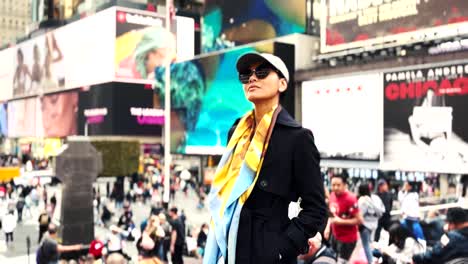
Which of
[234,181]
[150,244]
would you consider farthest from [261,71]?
[150,244]

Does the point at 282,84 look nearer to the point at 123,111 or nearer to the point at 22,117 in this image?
the point at 123,111

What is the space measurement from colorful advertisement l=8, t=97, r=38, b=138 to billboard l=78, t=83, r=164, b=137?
57.0 ft

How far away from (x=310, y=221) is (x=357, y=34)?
1993cm

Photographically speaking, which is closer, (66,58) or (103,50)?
(103,50)

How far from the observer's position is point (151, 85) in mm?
48875

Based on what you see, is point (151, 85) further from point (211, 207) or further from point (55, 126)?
point (211, 207)

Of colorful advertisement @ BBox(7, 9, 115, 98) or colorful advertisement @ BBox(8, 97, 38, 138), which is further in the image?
colorful advertisement @ BBox(8, 97, 38, 138)

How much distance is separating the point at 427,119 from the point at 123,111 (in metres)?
34.4

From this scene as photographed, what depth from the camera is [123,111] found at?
156 ft

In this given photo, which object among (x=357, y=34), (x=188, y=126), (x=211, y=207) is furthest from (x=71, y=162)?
(x=188, y=126)

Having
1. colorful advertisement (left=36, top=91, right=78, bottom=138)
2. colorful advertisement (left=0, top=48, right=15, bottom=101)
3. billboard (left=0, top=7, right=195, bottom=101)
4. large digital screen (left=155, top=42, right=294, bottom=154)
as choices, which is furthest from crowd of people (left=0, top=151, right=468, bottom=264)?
colorful advertisement (left=0, top=48, right=15, bottom=101)

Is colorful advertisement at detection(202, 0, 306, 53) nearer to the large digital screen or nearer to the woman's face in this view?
the large digital screen

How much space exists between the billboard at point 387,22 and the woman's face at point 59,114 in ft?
124

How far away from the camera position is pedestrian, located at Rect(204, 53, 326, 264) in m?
2.05
